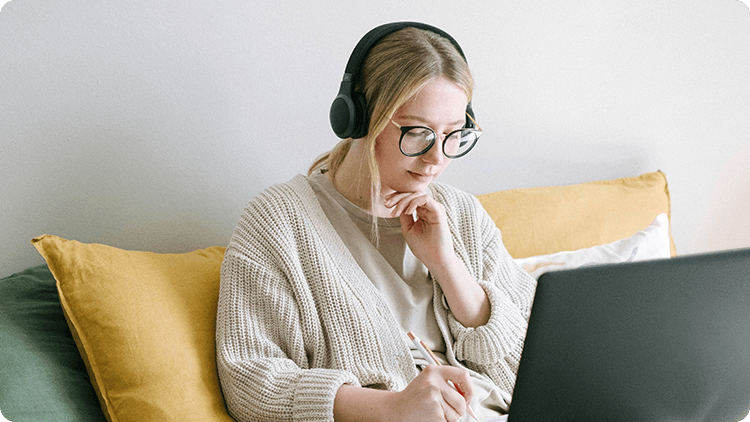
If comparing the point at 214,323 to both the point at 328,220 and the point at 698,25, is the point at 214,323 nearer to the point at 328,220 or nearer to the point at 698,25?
the point at 328,220

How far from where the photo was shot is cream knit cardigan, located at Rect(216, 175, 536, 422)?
100cm

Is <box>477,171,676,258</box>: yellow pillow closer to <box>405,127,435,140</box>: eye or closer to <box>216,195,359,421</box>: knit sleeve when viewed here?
<box>405,127,435,140</box>: eye

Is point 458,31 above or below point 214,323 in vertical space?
above

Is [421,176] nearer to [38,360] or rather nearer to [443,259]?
[443,259]

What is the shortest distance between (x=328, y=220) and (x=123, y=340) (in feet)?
1.44

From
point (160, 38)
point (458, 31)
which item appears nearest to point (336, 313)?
point (160, 38)

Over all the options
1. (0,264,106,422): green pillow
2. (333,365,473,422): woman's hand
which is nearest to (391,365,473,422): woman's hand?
(333,365,473,422): woman's hand

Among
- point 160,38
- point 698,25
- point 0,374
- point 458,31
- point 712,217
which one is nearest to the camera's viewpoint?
point 0,374

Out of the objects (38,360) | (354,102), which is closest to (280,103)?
(354,102)

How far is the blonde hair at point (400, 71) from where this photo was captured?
1099 millimetres

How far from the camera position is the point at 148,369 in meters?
0.98

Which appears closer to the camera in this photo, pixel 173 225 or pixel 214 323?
pixel 214 323

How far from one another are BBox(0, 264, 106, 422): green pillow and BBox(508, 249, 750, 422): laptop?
2.39 feet

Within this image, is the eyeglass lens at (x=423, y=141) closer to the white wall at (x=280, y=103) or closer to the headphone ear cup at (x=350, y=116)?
the headphone ear cup at (x=350, y=116)
